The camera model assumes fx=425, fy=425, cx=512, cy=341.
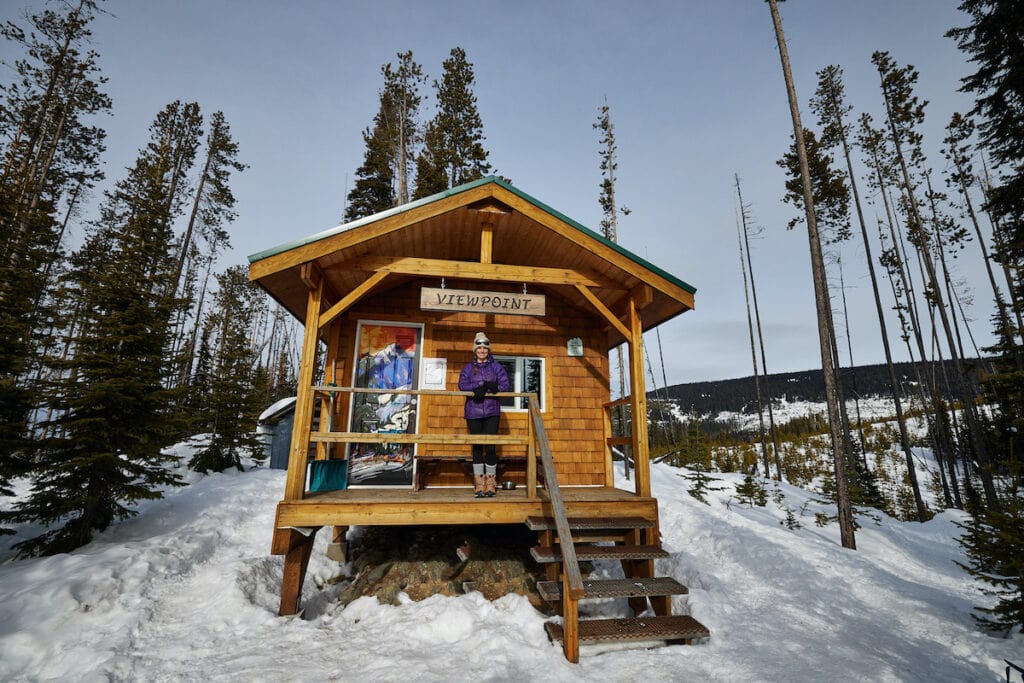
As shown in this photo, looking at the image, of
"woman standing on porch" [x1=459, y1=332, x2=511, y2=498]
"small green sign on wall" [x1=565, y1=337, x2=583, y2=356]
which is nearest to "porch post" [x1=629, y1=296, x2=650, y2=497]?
"small green sign on wall" [x1=565, y1=337, x2=583, y2=356]

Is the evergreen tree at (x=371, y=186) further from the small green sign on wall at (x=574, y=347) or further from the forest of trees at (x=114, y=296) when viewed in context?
the small green sign on wall at (x=574, y=347)

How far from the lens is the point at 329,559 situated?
7188mm

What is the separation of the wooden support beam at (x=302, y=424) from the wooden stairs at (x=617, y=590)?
283 cm

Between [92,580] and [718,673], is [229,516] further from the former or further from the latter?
[718,673]

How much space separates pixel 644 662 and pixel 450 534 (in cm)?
355

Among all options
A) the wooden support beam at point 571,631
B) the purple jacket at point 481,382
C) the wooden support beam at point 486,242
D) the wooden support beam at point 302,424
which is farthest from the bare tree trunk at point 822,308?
the wooden support beam at point 302,424

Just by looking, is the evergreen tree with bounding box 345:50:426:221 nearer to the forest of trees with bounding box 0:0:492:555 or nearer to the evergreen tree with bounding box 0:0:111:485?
the forest of trees with bounding box 0:0:492:555

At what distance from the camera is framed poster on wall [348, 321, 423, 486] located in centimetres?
699

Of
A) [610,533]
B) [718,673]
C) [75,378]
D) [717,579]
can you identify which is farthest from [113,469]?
[717,579]

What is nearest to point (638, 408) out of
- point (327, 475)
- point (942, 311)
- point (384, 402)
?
point (384, 402)

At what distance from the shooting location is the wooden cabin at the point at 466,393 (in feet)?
16.7

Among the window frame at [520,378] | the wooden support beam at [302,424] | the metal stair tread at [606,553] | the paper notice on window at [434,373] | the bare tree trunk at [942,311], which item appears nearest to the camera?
the metal stair tread at [606,553]

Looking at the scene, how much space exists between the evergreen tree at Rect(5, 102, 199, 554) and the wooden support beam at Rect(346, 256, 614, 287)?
469cm

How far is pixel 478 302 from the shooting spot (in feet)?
19.6
